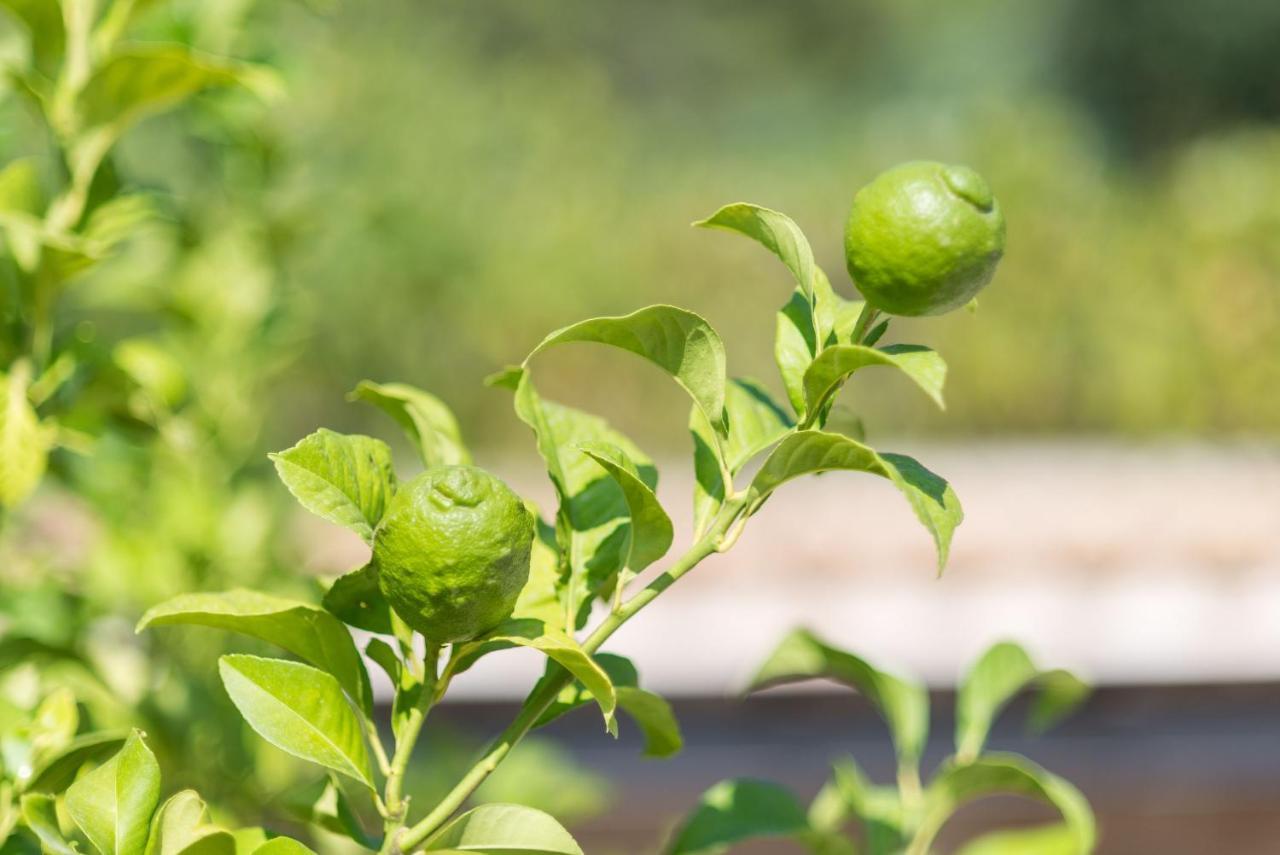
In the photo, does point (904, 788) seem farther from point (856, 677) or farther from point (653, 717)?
point (653, 717)

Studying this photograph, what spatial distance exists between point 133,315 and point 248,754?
11.8 feet

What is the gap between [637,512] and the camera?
17.6 inches

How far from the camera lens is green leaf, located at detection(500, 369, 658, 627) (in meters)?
0.48

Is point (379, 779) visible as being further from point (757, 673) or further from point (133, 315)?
point (133, 315)

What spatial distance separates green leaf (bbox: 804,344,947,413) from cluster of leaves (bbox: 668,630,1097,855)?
21 cm

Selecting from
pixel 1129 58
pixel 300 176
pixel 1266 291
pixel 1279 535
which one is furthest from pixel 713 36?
pixel 300 176

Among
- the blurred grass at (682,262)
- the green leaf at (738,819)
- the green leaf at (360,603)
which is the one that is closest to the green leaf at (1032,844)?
the green leaf at (738,819)

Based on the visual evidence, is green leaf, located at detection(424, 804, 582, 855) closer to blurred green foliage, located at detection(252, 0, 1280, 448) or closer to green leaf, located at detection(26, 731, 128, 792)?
green leaf, located at detection(26, 731, 128, 792)

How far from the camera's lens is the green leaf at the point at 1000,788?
56 centimetres

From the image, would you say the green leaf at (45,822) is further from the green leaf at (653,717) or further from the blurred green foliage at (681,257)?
the blurred green foliage at (681,257)

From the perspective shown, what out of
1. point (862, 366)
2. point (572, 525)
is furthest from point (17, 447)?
point (862, 366)

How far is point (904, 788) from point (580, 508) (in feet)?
0.79

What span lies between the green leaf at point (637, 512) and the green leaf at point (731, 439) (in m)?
0.02

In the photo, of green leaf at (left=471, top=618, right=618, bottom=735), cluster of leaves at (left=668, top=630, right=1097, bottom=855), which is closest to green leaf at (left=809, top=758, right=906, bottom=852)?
cluster of leaves at (left=668, top=630, right=1097, bottom=855)
